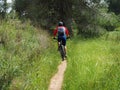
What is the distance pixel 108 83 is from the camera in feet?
30.3

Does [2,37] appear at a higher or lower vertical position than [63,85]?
higher

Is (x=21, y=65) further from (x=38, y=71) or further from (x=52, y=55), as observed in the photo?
(x=52, y=55)

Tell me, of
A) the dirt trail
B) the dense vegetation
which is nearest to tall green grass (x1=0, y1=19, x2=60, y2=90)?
the dense vegetation

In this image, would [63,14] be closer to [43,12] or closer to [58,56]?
[43,12]

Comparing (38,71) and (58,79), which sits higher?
(38,71)

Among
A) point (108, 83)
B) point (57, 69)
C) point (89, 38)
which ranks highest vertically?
point (108, 83)

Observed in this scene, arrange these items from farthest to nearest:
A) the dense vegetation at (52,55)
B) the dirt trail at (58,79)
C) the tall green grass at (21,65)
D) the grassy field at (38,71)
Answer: the dirt trail at (58,79) < the dense vegetation at (52,55) < the grassy field at (38,71) < the tall green grass at (21,65)

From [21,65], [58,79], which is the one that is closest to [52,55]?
[58,79]

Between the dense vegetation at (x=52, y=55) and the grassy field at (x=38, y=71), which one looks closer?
the grassy field at (x=38, y=71)

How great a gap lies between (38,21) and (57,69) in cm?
1521

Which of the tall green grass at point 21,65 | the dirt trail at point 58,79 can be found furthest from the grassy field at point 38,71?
the dirt trail at point 58,79

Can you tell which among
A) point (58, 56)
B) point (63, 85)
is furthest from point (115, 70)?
point (58, 56)

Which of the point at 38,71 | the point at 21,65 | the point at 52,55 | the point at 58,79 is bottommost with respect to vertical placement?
the point at 52,55

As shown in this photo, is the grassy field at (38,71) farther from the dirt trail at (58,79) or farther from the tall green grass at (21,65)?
the dirt trail at (58,79)
